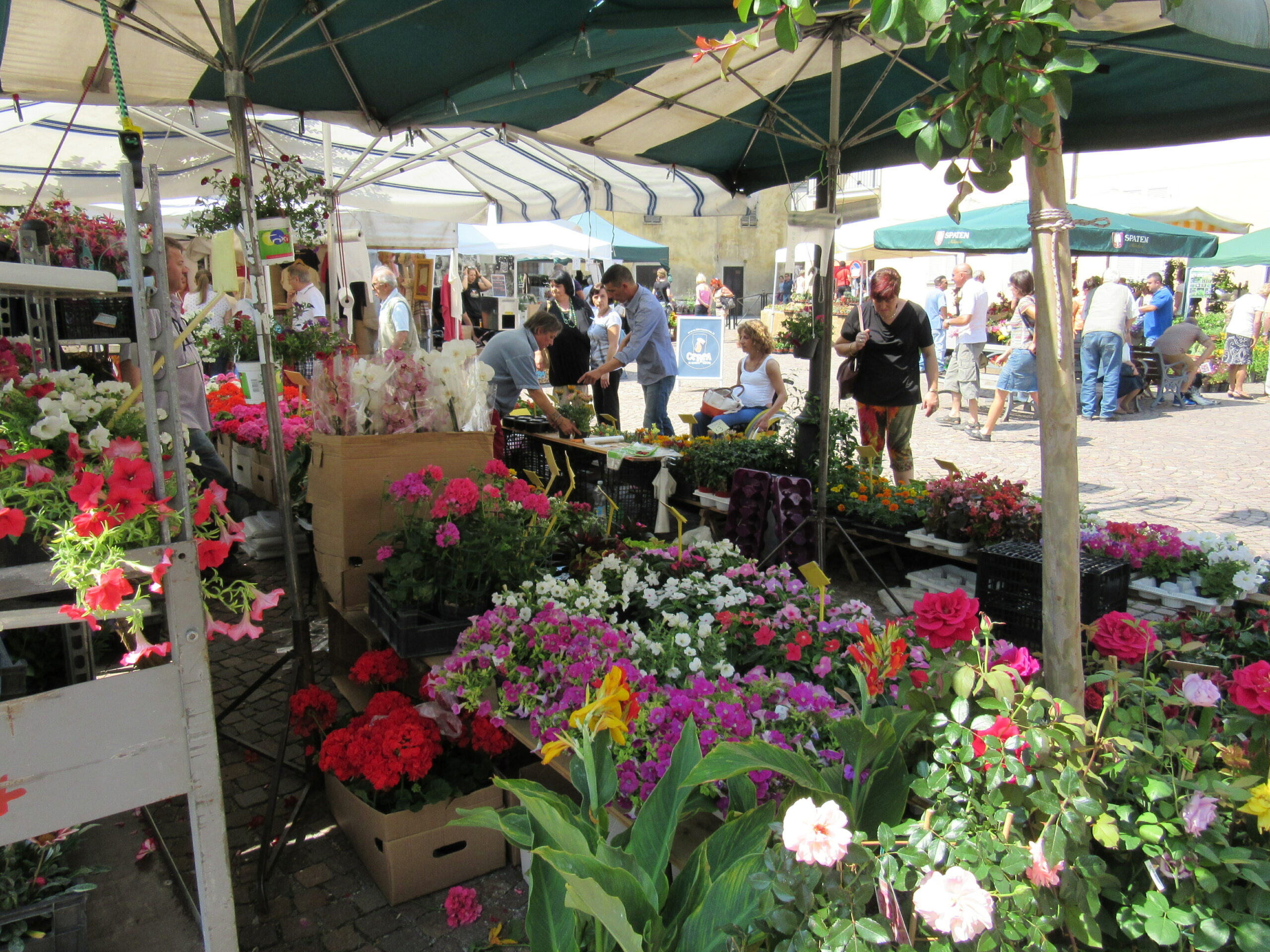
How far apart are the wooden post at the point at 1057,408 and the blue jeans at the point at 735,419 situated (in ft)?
15.3

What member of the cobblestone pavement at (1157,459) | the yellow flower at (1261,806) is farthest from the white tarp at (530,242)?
the yellow flower at (1261,806)

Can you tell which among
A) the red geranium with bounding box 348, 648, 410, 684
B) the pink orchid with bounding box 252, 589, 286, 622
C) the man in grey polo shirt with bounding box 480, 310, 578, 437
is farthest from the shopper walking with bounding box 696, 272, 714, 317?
the pink orchid with bounding box 252, 589, 286, 622

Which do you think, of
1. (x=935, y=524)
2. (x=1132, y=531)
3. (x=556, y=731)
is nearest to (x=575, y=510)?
(x=556, y=731)

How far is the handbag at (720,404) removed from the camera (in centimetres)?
638

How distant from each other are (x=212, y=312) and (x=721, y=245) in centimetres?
3161

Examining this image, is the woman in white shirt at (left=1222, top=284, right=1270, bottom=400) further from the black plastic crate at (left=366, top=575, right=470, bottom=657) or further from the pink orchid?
the pink orchid

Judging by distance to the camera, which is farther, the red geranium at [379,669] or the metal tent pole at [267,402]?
the red geranium at [379,669]

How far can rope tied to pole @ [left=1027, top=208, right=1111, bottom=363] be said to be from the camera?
1.44 metres

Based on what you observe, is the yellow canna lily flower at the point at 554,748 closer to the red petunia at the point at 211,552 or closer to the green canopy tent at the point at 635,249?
the red petunia at the point at 211,552

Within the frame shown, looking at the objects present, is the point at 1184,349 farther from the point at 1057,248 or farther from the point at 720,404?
the point at 1057,248

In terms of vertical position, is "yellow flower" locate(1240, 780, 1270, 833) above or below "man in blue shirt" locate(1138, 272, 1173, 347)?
below

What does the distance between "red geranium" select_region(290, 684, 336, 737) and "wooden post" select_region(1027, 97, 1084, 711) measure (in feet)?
7.74

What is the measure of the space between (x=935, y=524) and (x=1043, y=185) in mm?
3402

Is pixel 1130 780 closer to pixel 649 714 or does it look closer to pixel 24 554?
pixel 649 714
